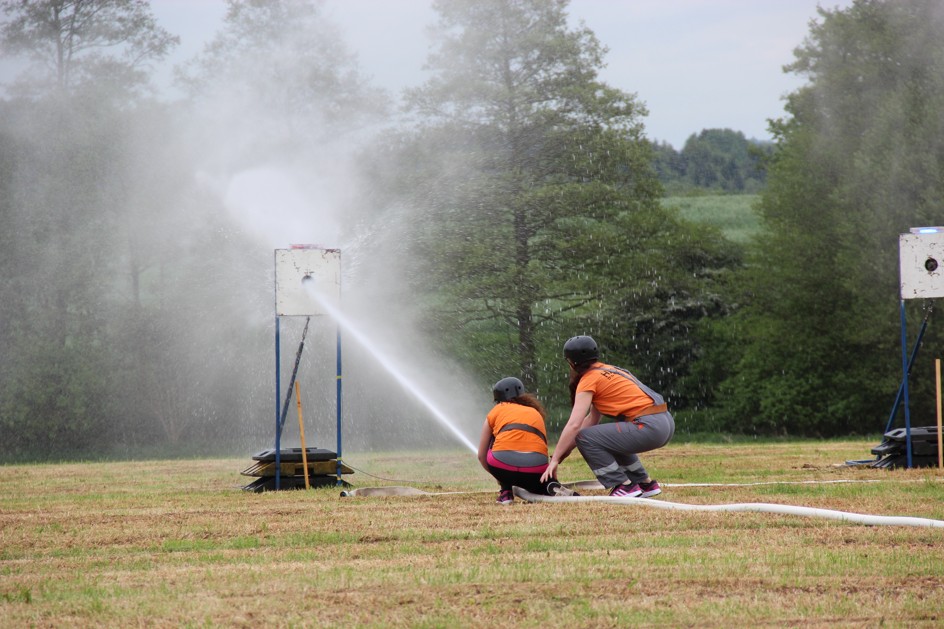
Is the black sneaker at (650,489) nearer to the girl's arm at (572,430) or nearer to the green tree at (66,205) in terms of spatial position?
the girl's arm at (572,430)

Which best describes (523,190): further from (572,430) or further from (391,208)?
(572,430)

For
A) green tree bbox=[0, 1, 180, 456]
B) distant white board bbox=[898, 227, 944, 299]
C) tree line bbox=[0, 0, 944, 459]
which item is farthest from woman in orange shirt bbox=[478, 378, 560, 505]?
green tree bbox=[0, 1, 180, 456]

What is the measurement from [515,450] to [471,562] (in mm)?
3481

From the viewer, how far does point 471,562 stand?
Result: 21.8ft

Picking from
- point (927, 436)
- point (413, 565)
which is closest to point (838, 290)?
point (927, 436)

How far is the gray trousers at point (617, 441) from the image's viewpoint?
10.0 meters

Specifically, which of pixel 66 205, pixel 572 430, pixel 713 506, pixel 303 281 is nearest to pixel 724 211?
pixel 66 205

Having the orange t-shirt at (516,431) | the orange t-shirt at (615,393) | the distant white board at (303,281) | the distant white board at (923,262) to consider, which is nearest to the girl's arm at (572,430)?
the orange t-shirt at (615,393)

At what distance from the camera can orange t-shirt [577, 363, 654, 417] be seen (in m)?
10.2

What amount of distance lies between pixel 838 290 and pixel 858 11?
28.7 feet

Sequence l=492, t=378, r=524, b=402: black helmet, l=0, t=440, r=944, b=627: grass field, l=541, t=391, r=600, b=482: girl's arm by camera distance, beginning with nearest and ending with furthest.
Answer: l=0, t=440, r=944, b=627: grass field < l=541, t=391, r=600, b=482: girl's arm < l=492, t=378, r=524, b=402: black helmet

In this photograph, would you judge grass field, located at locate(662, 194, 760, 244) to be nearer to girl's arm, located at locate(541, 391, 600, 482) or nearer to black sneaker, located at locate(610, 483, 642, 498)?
black sneaker, located at locate(610, 483, 642, 498)

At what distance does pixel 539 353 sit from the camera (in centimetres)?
3416

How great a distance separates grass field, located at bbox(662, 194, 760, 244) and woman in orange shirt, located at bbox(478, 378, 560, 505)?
61.4 m
